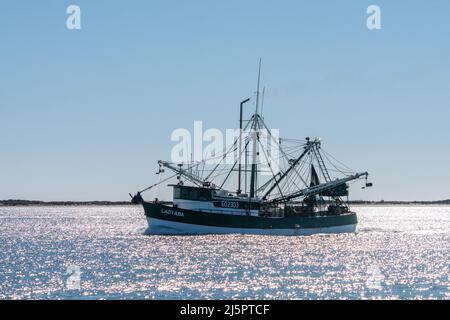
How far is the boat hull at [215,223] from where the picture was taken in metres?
78.2

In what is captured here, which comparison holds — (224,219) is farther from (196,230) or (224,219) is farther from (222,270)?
(222,270)

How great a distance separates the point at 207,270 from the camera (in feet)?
162

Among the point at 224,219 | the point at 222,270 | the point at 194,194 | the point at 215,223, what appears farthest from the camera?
the point at 224,219

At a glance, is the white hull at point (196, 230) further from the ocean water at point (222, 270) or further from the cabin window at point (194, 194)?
the cabin window at point (194, 194)

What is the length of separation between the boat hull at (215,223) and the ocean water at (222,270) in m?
1.73

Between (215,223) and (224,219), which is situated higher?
(224,219)

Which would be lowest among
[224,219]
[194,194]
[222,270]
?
[222,270]

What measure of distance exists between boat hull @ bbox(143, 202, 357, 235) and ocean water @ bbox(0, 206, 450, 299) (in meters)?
1.73

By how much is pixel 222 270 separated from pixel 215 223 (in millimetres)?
29301

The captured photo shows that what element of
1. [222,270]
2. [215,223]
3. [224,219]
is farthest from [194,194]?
[222,270]

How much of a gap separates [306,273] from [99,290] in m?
14.6

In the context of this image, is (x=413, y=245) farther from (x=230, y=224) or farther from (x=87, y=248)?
(x=87, y=248)

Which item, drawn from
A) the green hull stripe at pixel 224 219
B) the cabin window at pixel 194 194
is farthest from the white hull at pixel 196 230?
the cabin window at pixel 194 194

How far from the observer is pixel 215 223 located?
7888 centimetres
